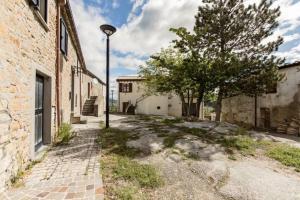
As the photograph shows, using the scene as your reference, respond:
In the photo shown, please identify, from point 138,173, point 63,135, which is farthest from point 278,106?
point 63,135

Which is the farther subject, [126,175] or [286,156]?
[286,156]

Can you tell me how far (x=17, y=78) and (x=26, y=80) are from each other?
0.52 metres

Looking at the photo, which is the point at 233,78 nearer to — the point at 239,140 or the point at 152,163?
the point at 239,140

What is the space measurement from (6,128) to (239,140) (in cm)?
738

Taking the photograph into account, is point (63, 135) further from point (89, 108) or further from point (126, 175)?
point (89, 108)

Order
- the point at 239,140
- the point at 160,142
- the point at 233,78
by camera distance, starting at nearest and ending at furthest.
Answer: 1. the point at 160,142
2. the point at 239,140
3. the point at 233,78

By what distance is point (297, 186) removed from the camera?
414 centimetres

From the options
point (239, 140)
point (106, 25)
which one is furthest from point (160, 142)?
point (106, 25)

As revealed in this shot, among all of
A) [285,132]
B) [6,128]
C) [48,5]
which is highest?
[48,5]

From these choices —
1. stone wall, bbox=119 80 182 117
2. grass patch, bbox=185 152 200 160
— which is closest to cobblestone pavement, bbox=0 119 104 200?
grass patch, bbox=185 152 200 160

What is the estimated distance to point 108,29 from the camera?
854 centimetres

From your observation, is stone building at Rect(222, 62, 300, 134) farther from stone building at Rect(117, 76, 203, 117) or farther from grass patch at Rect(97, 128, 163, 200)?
grass patch at Rect(97, 128, 163, 200)

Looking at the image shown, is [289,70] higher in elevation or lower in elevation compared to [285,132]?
higher

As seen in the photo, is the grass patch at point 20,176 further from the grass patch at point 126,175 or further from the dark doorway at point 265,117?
the dark doorway at point 265,117
